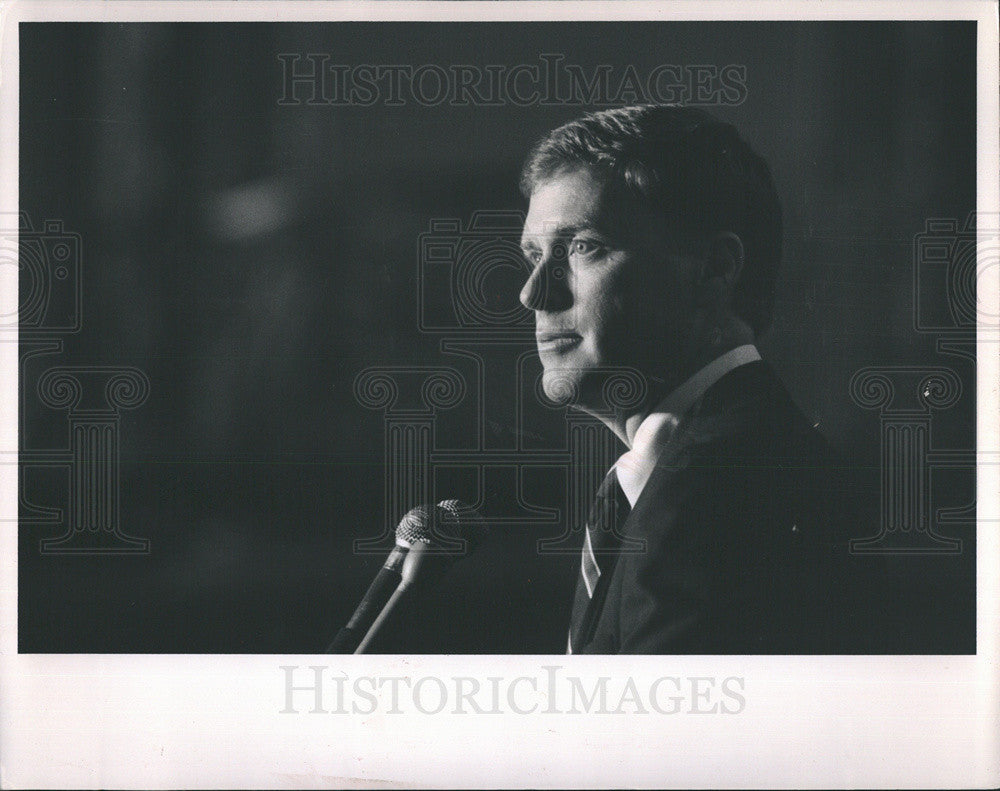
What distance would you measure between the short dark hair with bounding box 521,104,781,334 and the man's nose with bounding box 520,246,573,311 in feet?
0.78

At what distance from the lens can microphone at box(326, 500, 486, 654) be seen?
3.43 m

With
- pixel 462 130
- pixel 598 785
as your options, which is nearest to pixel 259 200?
pixel 462 130

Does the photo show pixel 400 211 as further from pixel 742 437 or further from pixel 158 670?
pixel 158 670

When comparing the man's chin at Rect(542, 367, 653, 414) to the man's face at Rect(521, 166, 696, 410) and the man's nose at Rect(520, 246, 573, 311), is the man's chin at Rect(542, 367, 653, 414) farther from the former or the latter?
the man's nose at Rect(520, 246, 573, 311)

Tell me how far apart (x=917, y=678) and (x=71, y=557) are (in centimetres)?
291

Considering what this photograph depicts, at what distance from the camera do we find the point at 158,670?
3.47 metres

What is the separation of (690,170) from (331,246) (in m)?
1.22

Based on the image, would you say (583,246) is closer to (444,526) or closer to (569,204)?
(569,204)

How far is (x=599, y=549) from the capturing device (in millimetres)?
3408

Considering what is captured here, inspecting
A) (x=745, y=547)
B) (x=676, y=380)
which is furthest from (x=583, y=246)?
(x=745, y=547)

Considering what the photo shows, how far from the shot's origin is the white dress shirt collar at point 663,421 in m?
3.39

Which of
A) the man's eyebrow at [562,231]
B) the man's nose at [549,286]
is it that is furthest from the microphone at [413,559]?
the man's eyebrow at [562,231]

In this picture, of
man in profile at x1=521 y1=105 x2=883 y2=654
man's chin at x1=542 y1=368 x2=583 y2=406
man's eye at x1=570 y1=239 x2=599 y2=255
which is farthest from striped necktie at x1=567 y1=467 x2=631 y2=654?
man's eye at x1=570 y1=239 x2=599 y2=255

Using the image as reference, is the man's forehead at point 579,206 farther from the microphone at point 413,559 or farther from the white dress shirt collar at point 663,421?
the microphone at point 413,559
